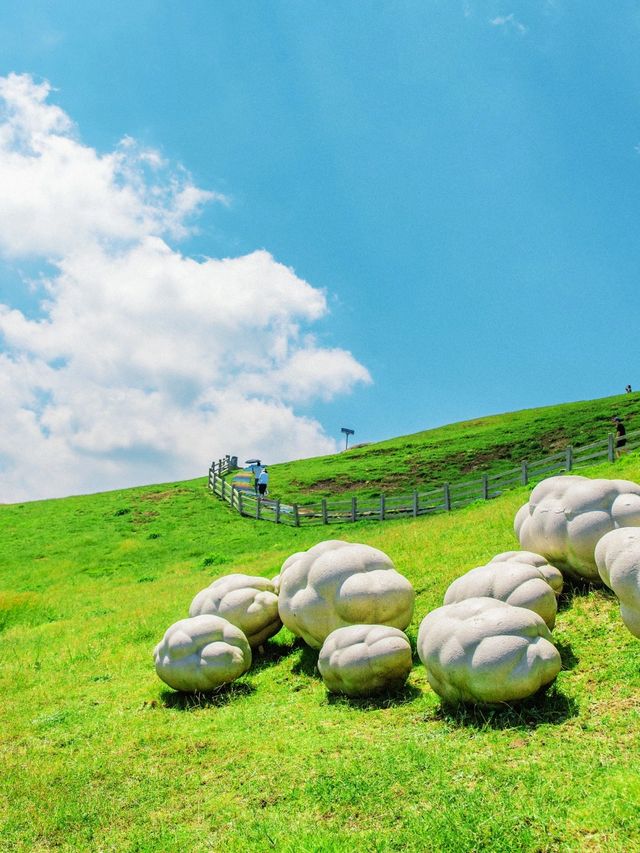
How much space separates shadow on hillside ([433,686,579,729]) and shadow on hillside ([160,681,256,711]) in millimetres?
3747

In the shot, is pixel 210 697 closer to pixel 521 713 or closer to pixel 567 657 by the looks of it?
pixel 521 713

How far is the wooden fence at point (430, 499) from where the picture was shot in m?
28.4

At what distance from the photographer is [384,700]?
28.9 ft

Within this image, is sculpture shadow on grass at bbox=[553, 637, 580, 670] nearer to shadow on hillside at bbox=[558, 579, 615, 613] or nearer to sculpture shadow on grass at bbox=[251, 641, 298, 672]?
shadow on hillside at bbox=[558, 579, 615, 613]

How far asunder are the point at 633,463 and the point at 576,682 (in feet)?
52.8

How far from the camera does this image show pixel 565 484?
1090 cm

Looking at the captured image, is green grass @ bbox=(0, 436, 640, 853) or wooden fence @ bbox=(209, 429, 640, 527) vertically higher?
wooden fence @ bbox=(209, 429, 640, 527)

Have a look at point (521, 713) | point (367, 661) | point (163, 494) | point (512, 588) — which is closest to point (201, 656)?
point (367, 661)

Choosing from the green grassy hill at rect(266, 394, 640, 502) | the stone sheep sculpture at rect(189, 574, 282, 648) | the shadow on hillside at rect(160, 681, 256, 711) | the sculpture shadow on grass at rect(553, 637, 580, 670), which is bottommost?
the shadow on hillside at rect(160, 681, 256, 711)

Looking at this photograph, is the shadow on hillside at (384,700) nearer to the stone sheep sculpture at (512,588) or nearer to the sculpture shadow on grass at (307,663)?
the stone sheep sculpture at (512,588)

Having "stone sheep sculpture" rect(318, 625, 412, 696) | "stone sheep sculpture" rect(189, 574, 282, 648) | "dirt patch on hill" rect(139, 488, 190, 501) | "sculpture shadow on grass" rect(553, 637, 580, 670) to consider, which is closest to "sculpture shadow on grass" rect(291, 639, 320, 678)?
"stone sheep sculpture" rect(189, 574, 282, 648)

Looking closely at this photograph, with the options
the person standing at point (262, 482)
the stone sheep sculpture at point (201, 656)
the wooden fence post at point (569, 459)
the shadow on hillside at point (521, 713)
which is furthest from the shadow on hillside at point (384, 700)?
the person standing at point (262, 482)

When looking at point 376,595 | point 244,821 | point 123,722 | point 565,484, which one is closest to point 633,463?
point 565,484

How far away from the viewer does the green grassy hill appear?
42.9 meters
